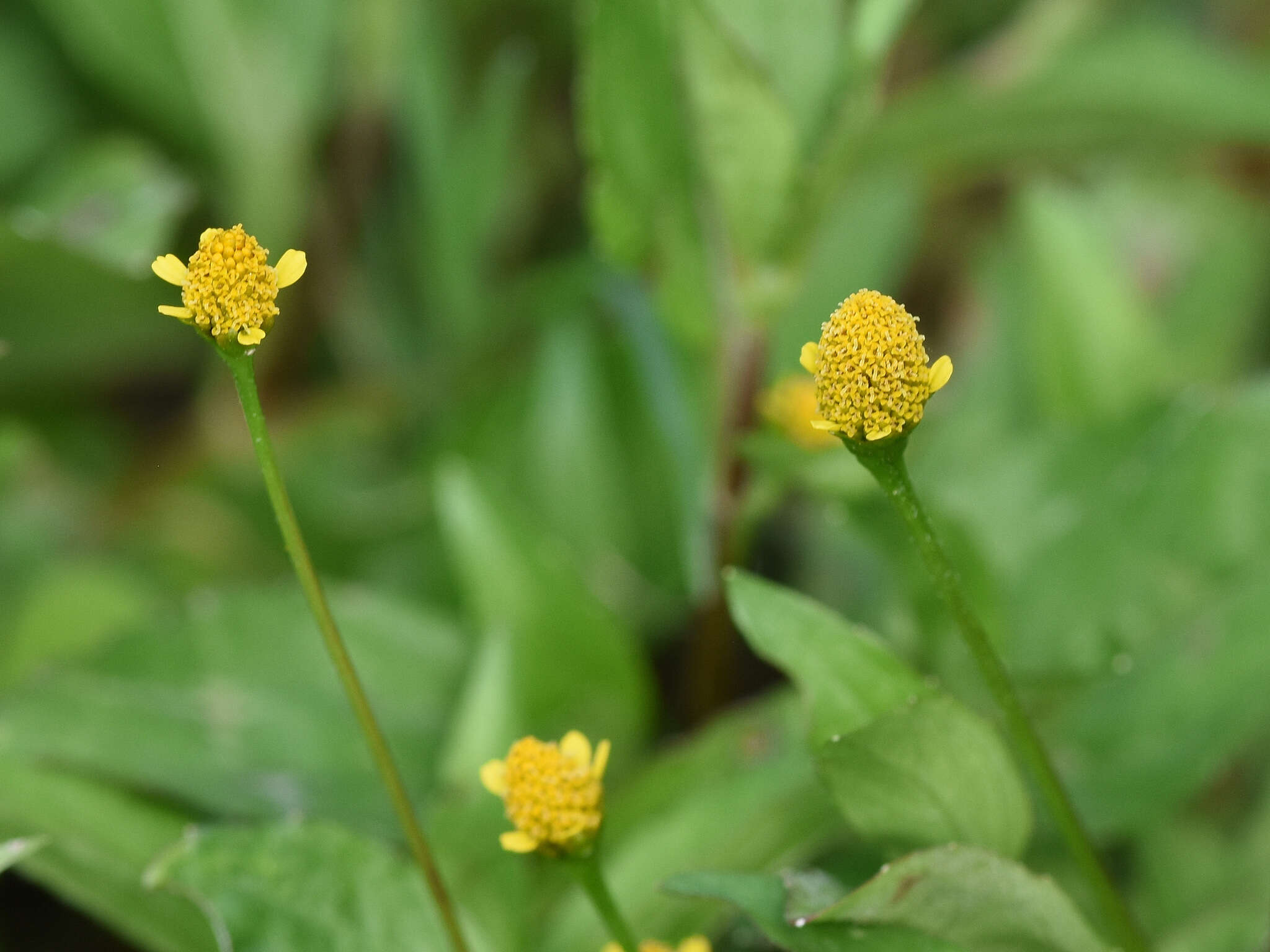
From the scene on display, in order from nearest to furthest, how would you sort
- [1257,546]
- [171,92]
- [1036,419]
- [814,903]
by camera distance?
[814,903] → [1257,546] → [1036,419] → [171,92]

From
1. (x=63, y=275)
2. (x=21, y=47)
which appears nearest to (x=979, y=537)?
(x=63, y=275)

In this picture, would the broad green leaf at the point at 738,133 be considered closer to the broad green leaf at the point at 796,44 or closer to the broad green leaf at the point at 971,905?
the broad green leaf at the point at 796,44

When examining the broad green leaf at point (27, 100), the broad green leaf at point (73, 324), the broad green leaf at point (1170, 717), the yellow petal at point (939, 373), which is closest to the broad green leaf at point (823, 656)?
the yellow petal at point (939, 373)

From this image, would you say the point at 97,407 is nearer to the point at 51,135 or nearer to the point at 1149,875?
the point at 51,135

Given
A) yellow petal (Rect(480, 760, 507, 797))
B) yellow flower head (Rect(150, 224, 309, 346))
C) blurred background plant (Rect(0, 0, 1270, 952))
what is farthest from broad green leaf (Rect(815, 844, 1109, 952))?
yellow flower head (Rect(150, 224, 309, 346))

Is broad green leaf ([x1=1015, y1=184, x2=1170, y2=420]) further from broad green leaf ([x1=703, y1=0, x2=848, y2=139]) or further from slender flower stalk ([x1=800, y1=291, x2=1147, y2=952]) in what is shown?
slender flower stalk ([x1=800, y1=291, x2=1147, y2=952])
